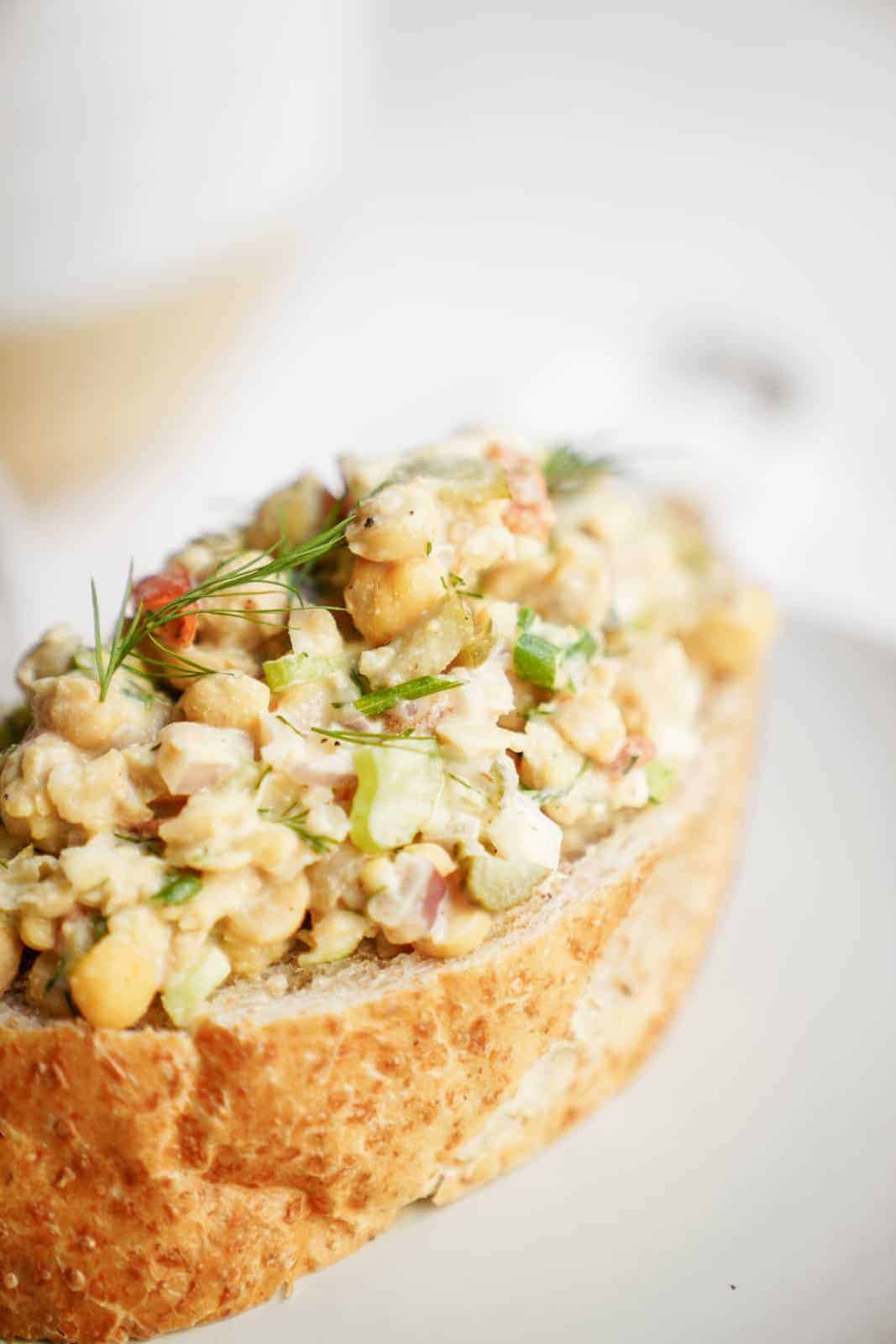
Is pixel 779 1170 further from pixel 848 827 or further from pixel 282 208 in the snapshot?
pixel 282 208

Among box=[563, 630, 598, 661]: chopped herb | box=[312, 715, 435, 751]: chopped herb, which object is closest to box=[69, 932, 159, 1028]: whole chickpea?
box=[312, 715, 435, 751]: chopped herb

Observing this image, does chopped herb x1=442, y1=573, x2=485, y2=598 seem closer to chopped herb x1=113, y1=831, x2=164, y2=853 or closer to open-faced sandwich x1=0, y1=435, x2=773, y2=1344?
open-faced sandwich x1=0, y1=435, x2=773, y2=1344

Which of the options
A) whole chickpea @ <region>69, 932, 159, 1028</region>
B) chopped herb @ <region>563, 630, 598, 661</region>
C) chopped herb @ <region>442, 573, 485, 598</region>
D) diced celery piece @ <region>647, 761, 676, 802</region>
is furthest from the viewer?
diced celery piece @ <region>647, 761, 676, 802</region>

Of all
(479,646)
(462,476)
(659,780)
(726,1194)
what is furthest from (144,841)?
(726,1194)

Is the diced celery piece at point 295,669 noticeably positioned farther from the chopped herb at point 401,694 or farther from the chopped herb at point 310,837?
the chopped herb at point 310,837

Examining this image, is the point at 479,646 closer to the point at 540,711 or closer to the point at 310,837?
the point at 540,711

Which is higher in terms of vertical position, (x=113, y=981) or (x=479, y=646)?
(x=479, y=646)
